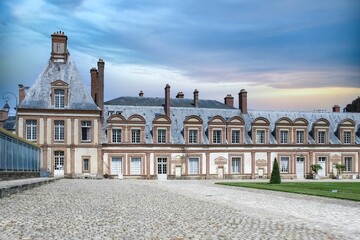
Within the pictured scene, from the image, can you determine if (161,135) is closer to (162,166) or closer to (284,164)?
(162,166)

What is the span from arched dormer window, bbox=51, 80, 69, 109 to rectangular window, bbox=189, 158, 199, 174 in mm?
13534

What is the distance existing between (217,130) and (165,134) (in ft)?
18.0

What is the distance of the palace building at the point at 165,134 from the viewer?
47.3 m

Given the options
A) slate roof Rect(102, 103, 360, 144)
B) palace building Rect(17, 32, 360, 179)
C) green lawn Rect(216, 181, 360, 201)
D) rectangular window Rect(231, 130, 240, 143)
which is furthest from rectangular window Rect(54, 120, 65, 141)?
green lawn Rect(216, 181, 360, 201)

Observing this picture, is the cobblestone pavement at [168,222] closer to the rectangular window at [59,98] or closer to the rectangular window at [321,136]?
Answer: the rectangular window at [59,98]

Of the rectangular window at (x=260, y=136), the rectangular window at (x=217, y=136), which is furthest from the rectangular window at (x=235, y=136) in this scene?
the rectangular window at (x=260, y=136)

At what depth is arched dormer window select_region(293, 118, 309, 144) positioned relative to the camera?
55.0 meters

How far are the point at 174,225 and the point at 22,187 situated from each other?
1091 centimetres

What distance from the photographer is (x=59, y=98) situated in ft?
157

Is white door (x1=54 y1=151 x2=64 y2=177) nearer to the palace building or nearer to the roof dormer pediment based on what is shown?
the palace building

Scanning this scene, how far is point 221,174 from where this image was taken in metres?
52.2

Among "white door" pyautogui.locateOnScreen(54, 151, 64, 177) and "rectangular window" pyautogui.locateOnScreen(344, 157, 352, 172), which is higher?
"white door" pyautogui.locateOnScreen(54, 151, 64, 177)

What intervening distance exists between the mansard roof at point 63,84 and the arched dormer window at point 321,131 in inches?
936

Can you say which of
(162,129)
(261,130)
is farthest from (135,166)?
(261,130)
